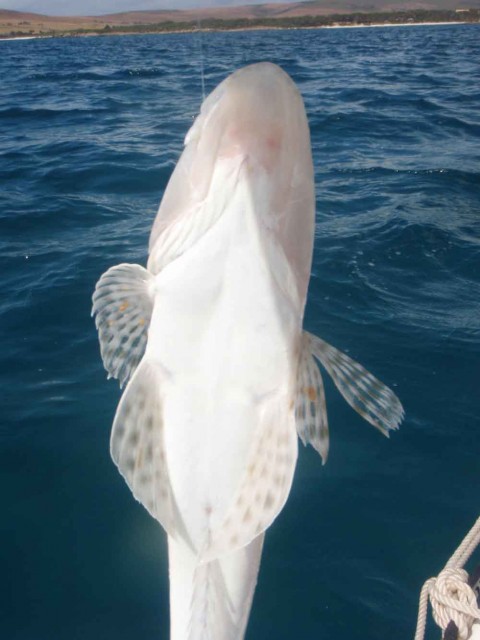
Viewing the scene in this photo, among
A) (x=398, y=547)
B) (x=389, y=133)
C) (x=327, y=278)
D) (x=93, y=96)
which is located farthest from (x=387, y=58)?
(x=398, y=547)

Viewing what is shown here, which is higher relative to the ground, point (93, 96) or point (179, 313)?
point (179, 313)

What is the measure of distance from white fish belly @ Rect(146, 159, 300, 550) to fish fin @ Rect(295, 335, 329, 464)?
76mm

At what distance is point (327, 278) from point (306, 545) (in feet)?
12.8

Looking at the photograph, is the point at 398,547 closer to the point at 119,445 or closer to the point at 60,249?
the point at 119,445

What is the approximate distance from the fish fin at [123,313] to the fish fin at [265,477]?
2.15 ft

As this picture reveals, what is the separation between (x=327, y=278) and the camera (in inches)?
294

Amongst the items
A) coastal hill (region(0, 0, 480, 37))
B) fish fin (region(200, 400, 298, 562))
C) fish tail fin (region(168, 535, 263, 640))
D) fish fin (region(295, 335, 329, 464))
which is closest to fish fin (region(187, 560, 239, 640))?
fish tail fin (region(168, 535, 263, 640))

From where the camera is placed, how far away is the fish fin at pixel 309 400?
247cm

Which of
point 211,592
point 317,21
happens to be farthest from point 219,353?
point 317,21

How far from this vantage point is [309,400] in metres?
2.49

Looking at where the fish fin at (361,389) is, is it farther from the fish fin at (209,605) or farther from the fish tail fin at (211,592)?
the fish fin at (209,605)

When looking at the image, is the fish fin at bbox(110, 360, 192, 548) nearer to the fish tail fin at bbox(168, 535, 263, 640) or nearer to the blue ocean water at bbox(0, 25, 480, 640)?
the fish tail fin at bbox(168, 535, 263, 640)

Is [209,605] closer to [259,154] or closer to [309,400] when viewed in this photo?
[309,400]

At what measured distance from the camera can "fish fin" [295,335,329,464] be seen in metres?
2.47
